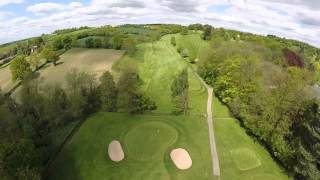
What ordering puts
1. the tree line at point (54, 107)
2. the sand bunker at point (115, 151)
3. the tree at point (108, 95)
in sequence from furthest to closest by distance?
the tree at point (108, 95)
the sand bunker at point (115, 151)
the tree line at point (54, 107)

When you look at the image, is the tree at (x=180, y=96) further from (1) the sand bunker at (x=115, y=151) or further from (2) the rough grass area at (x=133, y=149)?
(1) the sand bunker at (x=115, y=151)

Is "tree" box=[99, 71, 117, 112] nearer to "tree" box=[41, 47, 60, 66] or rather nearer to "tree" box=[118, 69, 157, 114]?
"tree" box=[118, 69, 157, 114]

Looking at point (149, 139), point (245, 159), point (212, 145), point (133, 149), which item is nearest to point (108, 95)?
point (149, 139)

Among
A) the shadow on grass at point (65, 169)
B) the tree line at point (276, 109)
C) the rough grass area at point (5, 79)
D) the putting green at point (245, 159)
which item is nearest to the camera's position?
the tree line at point (276, 109)

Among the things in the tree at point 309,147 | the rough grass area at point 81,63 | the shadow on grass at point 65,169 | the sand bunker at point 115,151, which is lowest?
the shadow on grass at point 65,169

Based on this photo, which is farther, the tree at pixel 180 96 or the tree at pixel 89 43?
the tree at pixel 89 43

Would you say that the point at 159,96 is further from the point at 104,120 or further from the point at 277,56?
the point at 277,56

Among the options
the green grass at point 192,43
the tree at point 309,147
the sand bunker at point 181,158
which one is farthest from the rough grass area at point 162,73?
the tree at point 309,147
